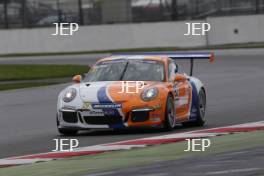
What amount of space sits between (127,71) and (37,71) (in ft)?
61.5

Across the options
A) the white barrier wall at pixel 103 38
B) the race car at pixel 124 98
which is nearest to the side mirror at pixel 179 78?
the race car at pixel 124 98

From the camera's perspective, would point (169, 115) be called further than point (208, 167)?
Yes

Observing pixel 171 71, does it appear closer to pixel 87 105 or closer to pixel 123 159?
pixel 87 105

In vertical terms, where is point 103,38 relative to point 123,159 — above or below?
below

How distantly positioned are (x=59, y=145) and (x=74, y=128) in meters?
1.19

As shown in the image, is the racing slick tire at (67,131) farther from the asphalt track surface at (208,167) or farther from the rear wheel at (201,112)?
the asphalt track surface at (208,167)

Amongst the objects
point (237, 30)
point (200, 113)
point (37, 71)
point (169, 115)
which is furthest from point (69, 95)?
point (237, 30)

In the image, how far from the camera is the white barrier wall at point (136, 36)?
46156mm

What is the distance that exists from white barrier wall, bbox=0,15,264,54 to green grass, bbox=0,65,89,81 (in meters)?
9.73

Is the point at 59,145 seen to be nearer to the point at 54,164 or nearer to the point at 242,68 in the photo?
the point at 54,164

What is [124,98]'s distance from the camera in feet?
47.3

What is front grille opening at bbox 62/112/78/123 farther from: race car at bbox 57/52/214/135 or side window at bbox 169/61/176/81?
side window at bbox 169/61/176/81

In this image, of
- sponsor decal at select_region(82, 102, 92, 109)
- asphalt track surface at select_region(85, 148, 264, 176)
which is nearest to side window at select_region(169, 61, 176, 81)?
sponsor decal at select_region(82, 102, 92, 109)

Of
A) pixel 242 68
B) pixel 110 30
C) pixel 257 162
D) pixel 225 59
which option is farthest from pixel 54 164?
pixel 110 30
